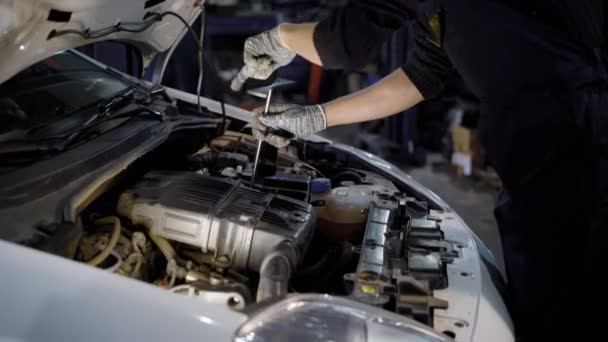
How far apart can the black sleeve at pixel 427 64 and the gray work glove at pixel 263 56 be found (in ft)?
1.38

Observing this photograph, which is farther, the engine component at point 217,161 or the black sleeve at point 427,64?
the engine component at point 217,161

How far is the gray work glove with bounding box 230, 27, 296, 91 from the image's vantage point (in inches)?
82.7

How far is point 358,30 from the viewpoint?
180cm

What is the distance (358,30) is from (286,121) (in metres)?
0.45

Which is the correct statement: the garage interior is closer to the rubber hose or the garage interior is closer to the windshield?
the windshield

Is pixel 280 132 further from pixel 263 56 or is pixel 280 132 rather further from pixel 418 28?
pixel 418 28

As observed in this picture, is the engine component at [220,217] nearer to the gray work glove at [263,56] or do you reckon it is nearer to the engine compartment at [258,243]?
the engine compartment at [258,243]

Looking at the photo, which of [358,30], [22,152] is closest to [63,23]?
[22,152]

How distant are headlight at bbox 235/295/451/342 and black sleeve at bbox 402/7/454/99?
0.95 metres

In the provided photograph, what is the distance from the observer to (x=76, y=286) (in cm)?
122

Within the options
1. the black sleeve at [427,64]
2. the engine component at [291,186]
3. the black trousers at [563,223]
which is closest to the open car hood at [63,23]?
the engine component at [291,186]

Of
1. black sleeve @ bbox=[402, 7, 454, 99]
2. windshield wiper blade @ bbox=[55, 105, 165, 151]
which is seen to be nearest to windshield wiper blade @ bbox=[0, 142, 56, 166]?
windshield wiper blade @ bbox=[55, 105, 165, 151]

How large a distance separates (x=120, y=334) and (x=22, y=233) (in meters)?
0.43

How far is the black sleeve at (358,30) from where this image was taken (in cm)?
176
